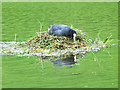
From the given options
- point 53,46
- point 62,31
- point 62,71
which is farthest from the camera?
point 62,31

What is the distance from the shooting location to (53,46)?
850 inches

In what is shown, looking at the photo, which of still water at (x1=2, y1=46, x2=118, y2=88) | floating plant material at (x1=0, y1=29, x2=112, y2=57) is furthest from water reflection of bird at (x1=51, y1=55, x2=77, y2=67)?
floating plant material at (x1=0, y1=29, x2=112, y2=57)

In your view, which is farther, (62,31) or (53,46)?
(62,31)

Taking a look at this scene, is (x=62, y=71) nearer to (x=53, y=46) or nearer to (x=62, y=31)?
(x=53, y=46)

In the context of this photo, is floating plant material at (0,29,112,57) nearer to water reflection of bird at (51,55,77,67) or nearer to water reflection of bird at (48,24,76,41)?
water reflection of bird at (48,24,76,41)

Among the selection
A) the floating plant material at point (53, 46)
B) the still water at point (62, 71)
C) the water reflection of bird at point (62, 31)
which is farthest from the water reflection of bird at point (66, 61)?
the water reflection of bird at point (62, 31)

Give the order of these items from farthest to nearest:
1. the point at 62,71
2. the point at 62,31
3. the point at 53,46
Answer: the point at 62,31 < the point at 53,46 < the point at 62,71

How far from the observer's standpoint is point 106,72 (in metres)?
16.5

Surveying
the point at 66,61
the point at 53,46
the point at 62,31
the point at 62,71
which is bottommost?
the point at 62,71

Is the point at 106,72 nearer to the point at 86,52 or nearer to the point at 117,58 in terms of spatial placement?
the point at 117,58

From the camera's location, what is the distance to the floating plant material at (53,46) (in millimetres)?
21062

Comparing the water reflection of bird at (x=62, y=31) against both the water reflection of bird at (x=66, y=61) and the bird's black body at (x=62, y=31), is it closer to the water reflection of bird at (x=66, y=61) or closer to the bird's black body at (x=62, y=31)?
the bird's black body at (x=62, y=31)

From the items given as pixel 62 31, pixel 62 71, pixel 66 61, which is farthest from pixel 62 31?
pixel 62 71

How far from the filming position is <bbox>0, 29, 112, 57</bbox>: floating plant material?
69.1 ft
